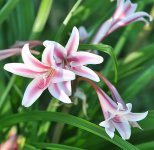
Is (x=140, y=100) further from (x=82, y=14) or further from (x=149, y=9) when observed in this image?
(x=82, y=14)

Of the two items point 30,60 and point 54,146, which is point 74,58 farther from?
point 54,146

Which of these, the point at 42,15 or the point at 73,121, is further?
the point at 42,15

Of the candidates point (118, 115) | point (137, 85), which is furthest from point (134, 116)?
point (137, 85)

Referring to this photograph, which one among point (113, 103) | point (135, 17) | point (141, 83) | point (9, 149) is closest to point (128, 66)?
point (141, 83)

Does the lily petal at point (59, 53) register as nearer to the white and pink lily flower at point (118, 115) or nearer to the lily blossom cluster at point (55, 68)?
the lily blossom cluster at point (55, 68)

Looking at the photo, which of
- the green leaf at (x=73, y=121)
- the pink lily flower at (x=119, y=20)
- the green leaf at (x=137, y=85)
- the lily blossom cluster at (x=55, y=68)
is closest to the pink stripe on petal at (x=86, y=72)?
the lily blossom cluster at (x=55, y=68)

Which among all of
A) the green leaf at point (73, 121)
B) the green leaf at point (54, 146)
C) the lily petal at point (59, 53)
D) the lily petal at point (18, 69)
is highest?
the lily petal at point (59, 53)
